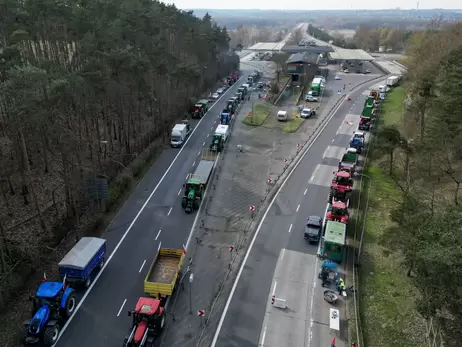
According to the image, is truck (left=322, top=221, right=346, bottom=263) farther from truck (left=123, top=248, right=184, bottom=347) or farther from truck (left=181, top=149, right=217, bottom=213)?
truck (left=181, top=149, right=217, bottom=213)

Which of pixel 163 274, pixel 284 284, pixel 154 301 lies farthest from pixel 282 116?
pixel 154 301

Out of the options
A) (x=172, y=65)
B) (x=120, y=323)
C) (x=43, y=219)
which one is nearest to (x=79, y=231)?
(x=43, y=219)

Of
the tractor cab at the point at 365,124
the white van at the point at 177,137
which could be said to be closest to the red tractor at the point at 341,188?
the white van at the point at 177,137

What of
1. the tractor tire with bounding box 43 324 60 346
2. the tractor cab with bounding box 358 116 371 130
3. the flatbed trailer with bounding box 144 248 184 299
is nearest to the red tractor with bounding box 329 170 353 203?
the flatbed trailer with bounding box 144 248 184 299

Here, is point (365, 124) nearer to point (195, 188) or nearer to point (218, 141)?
point (218, 141)

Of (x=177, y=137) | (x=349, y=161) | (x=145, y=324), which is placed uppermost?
(x=177, y=137)

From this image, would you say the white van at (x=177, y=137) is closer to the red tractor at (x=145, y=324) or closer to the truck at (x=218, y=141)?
the truck at (x=218, y=141)
